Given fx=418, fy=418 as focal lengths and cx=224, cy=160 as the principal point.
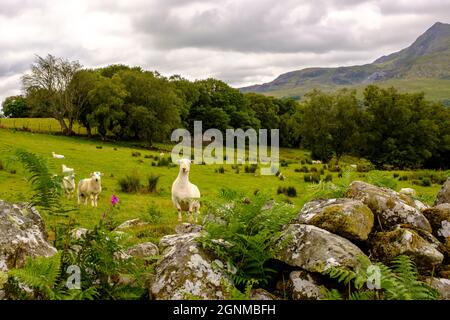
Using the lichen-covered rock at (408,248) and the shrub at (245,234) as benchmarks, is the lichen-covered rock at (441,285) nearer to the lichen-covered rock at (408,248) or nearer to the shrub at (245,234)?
the lichen-covered rock at (408,248)

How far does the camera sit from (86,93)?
219 ft

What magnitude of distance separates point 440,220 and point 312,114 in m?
61.1

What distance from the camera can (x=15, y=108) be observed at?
3981 inches

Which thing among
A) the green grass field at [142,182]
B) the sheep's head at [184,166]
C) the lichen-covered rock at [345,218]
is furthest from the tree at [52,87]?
the lichen-covered rock at [345,218]

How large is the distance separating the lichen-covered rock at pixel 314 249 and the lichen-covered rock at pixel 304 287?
100 millimetres

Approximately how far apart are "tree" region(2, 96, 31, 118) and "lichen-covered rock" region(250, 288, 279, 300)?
103526 mm

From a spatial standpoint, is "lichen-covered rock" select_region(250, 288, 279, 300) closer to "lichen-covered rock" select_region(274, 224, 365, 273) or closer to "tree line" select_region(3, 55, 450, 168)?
"lichen-covered rock" select_region(274, 224, 365, 273)

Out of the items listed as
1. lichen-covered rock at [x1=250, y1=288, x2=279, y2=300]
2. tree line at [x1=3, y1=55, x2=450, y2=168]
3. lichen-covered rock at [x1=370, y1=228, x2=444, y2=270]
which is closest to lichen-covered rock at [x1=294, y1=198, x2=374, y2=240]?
lichen-covered rock at [x1=370, y1=228, x2=444, y2=270]

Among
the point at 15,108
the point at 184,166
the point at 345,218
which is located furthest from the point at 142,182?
the point at 15,108

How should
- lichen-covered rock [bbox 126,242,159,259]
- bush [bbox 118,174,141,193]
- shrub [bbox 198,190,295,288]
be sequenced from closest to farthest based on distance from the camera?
shrub [bbox 198,190,295,288] < lichen-covered rock [bbox 126,242,159,259] < bush [bbox 118,174,141,193]

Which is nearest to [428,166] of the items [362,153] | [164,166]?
[362,153]

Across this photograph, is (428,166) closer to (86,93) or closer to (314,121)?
(314,121)

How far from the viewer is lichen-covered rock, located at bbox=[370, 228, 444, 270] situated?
5.20m
